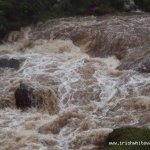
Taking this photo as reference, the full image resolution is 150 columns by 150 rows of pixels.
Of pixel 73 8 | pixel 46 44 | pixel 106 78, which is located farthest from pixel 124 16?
pixel 106 78

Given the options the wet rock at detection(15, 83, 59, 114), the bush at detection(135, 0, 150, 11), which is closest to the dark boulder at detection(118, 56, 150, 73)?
the wet rock at detection(15, 83, 59, 114)

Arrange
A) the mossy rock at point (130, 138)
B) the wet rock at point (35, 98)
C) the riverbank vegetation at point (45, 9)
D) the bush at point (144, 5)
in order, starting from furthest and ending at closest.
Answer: the bush at point (144, 5) < the riverbank vegetation at point (45, 9) < the wet rock at point (35, 98) < the mossy rock at point (130, 138)

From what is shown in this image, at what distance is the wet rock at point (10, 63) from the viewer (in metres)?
15.3

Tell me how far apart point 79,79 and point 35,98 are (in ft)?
6.24

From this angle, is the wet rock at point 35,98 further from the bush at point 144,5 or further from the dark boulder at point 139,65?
the bush at point 144,5

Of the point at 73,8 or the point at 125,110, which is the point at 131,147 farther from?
the point at 73,8

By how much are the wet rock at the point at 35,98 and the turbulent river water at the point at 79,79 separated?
17 centimetres

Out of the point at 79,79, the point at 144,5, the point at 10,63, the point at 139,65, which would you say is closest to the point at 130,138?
the point at 79,79

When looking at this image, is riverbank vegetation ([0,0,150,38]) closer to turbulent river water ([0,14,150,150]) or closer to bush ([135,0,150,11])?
bush ([135,0,150,11])

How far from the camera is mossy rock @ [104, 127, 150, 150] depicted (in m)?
9.16

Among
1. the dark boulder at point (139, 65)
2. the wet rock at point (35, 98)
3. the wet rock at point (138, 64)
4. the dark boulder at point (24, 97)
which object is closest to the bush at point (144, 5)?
the wet rock at point (138, 64)

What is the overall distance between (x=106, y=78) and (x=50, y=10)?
690cm

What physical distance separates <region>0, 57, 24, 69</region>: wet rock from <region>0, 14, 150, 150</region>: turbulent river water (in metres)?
0.20

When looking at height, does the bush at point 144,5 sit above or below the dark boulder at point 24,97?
above
